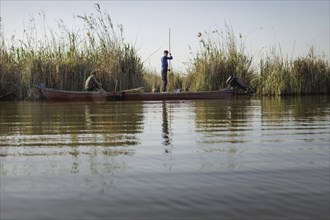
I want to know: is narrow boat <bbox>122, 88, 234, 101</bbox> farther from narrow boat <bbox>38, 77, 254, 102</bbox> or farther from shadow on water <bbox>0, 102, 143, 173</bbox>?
shadow on water <bbox>0, 102, 143, 173</bbox>

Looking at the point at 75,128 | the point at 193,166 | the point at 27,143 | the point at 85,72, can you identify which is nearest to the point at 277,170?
the point at 193,166

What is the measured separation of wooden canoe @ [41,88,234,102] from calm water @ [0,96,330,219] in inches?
397

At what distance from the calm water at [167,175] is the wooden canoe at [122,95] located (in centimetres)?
1009

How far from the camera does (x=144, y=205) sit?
8.43ft

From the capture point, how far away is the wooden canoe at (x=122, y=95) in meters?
15.9

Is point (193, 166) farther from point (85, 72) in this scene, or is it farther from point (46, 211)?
point (85, 72)

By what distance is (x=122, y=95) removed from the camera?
1614cm

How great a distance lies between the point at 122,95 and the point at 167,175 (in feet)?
42.4

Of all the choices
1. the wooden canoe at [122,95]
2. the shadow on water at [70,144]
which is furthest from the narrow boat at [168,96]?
the shadow on water at [70,144]

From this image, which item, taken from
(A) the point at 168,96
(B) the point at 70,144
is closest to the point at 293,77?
(A) the point at 168,96

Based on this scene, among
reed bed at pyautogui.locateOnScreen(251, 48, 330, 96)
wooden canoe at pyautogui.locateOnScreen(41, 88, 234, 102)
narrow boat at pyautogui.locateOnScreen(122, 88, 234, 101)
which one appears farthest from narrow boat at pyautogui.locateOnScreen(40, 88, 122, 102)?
reed bed at pyautogui.locateOnScreen(251, 48, 330, 96)

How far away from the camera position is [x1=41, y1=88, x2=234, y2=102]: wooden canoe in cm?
1593

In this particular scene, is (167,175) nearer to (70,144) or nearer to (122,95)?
(70,144)

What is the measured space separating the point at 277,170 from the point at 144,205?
1.26 meters
